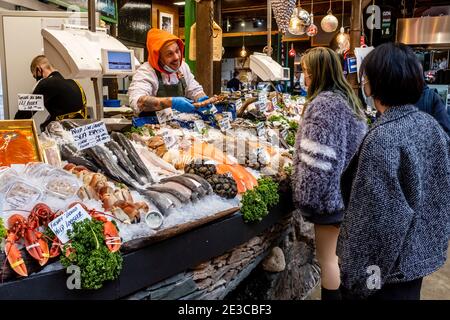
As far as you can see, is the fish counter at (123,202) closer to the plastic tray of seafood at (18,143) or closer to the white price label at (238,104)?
the plastic tray of seafood at (18,143)

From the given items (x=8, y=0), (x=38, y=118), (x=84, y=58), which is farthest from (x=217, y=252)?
(x=8, y=0)

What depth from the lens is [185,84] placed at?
4.46 meters

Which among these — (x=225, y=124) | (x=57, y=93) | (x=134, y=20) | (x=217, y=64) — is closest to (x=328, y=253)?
(x=225, y=124)

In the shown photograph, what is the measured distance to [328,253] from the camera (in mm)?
3139

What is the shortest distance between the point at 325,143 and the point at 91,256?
1.64m

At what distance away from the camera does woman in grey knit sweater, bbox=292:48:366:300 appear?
2.85 m

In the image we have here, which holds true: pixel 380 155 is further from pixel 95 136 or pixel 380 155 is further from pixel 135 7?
pixel 135 7

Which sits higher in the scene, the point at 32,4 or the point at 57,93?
the point at 32,4

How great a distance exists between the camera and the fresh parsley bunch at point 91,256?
69.6 inches

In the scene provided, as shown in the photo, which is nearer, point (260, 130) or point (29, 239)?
point (29, 239)

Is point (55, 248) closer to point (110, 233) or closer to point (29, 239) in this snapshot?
point (29, 239)

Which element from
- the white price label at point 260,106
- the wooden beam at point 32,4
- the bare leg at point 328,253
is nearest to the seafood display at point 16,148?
the bare leg at point 328,253

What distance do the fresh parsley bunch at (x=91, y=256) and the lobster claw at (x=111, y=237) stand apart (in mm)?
18

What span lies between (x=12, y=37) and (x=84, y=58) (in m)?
3.12
